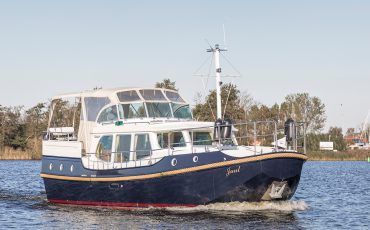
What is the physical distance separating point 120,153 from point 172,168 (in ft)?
10.1

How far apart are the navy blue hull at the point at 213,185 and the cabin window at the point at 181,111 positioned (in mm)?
4329

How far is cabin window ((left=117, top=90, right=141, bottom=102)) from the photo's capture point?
28969mm

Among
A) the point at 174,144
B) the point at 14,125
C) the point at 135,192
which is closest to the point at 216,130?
the point at 174,144

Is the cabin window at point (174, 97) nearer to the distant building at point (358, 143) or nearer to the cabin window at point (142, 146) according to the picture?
the cabin window at point (142, 146)

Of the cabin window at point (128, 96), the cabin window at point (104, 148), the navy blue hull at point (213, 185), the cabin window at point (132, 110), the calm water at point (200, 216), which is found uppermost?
the cabin window at point (128, 96)

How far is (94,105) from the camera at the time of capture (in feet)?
97.3

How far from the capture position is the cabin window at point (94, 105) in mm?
29344

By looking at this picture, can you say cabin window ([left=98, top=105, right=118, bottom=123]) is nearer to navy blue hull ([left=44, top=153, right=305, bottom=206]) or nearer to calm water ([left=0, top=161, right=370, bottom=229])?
navy blue hull ([left=44, top=153, right=305, bottom=206])

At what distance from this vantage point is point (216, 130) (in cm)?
2620

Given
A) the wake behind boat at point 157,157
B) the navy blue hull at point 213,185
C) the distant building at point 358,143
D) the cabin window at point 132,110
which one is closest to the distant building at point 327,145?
the distant building at point 358,143

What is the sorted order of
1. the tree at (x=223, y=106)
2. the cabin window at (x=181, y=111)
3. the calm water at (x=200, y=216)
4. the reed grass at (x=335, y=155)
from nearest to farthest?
the calm water at (x=200, y=216), the cabin window at (x=181, y=111), the tree at (x=223, y=106), the reed grass at (x=335, y=155)

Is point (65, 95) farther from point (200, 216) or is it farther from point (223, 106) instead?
point (223, 106)

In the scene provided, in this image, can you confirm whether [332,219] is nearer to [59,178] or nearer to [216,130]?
[216,130]

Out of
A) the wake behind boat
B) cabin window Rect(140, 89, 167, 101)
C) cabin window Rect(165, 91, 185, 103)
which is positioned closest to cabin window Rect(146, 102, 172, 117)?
the wake behind boat
